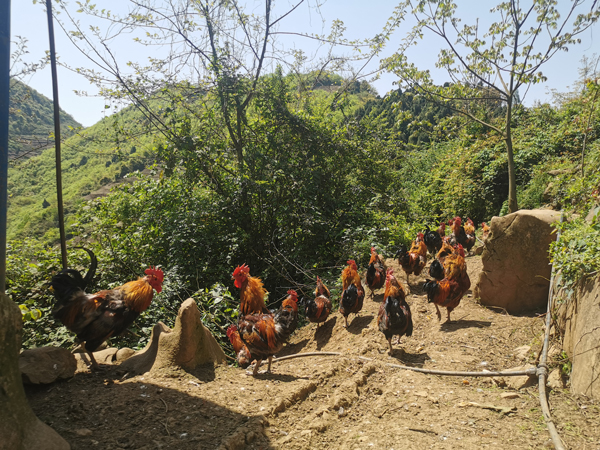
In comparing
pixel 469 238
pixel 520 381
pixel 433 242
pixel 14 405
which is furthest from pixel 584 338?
pixel 469 238

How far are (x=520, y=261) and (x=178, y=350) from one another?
5539 mm

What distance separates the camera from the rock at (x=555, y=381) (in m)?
3.62

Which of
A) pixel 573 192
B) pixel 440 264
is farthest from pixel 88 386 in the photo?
pixel 573 192

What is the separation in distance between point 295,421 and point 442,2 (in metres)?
9.45

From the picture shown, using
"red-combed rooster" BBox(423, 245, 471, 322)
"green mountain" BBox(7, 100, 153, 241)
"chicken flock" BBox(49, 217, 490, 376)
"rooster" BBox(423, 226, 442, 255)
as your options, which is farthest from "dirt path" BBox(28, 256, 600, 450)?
"rooster" BBox(423, 226, 442, 255)

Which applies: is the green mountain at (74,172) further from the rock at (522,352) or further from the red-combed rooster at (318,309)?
the rock at (522,352)

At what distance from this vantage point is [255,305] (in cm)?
557

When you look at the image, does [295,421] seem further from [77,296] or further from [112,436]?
[77,296]

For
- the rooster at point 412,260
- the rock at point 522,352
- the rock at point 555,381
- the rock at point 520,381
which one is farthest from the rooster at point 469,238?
the rock at point 555,381

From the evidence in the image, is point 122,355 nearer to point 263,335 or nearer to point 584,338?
point 263,335

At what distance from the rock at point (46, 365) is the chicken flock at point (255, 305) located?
1.57 ft

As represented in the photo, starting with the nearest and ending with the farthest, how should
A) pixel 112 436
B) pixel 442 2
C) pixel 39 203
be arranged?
pixel 112 436, pixel 442 2, pixel 39 203

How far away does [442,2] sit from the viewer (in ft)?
28.1

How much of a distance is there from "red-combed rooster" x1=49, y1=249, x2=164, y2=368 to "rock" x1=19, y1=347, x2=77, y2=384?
466mm
